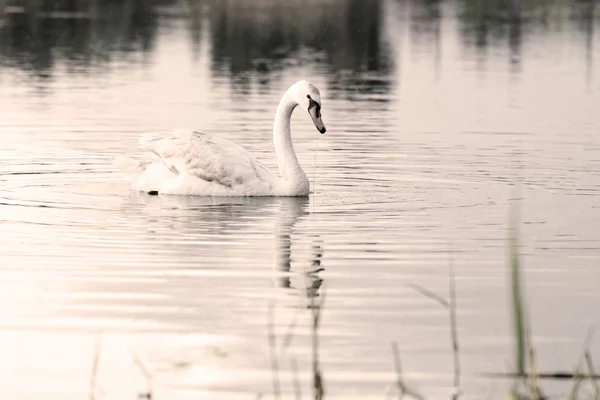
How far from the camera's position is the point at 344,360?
873cm

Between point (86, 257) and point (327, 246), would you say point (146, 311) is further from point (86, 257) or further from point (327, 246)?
point (327, 246)

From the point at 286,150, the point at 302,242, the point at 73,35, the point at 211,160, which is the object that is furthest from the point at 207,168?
the point at 73,35

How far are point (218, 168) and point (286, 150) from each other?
99cm

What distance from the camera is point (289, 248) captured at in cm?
1304

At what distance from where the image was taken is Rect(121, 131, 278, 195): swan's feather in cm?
1630

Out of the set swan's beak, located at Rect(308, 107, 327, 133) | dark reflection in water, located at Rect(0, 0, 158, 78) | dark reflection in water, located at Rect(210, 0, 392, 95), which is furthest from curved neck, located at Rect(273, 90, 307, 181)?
dark reflection in water, located at Rect(0, 0, 158, 78)

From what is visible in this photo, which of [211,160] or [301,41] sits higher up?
[211,160]

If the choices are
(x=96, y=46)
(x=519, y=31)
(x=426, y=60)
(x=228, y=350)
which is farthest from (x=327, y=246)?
(x=519, y=31)

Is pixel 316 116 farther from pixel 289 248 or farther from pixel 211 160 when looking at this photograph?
pixel 289 248

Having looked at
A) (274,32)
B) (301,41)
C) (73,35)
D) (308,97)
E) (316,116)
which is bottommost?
(274,32)

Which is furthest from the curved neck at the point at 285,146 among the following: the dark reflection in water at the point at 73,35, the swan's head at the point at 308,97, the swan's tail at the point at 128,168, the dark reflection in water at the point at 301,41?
the dark reflection in water at the point at 73,35

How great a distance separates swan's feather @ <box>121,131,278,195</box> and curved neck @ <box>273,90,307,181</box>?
20cm

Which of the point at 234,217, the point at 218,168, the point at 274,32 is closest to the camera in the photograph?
the point at 234,217

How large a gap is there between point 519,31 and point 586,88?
3144 centimetres
